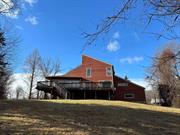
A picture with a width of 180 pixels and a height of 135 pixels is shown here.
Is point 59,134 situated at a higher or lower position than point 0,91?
lower

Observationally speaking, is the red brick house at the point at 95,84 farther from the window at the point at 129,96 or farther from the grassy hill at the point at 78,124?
the grassy hill at the point at 78,124

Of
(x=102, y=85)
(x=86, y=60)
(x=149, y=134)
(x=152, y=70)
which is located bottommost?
(x=149, y=134)

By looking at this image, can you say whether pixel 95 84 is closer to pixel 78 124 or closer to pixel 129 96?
pixel 129 96

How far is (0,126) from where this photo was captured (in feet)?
38.8

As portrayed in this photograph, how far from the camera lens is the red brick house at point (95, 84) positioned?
1586 inches

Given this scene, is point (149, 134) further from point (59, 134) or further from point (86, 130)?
point (59, 134)

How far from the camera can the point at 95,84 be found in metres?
40.4

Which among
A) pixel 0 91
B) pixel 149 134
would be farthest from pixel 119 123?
pixel 0 91

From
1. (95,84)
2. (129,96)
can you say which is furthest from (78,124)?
(129,96)

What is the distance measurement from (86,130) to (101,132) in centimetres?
62

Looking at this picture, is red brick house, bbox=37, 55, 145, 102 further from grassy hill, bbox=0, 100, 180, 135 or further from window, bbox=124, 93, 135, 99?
grassy hill, bbox=0, 100, 180, 135

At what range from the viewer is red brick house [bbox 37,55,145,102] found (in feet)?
132

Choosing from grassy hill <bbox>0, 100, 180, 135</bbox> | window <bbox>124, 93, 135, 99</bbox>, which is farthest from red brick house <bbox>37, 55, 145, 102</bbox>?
grassy hill <bbox>0, 100, 180, 135</bbox>

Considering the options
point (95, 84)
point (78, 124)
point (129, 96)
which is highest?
point (95, 84)
